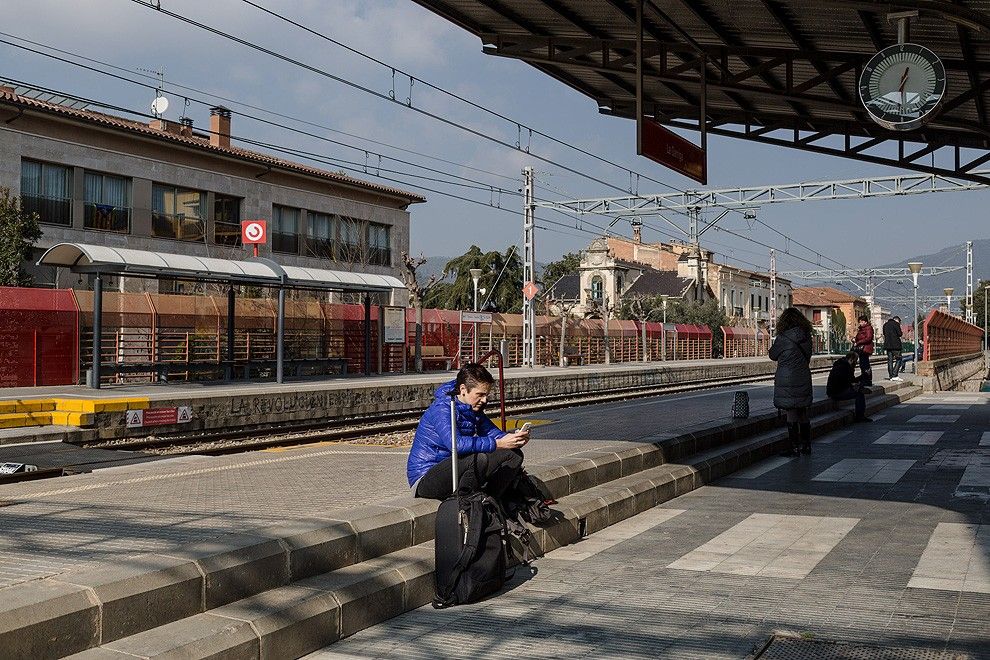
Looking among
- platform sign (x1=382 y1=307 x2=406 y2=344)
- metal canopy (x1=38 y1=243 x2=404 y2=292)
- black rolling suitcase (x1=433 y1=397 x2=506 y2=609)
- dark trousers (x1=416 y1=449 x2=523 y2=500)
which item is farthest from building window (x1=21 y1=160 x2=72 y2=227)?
black rolling suitcase (x1=433 y1=397 x2=506 y2=609)

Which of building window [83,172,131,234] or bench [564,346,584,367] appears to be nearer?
building window [83,172,131,234]

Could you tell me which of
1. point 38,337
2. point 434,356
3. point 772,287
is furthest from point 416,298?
point 772,287

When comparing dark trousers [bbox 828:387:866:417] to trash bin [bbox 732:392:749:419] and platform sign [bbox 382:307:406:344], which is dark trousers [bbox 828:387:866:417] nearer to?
trash bin [bbox 732:392:749:419]

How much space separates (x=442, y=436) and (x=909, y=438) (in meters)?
9.80

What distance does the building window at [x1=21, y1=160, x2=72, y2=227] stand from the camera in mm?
31672

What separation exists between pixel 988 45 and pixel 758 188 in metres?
25.9

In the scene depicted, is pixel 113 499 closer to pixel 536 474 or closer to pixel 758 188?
pixel 536 474

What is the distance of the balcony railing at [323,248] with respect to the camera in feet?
145

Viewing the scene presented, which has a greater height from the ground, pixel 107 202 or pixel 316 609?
pixel 107 202

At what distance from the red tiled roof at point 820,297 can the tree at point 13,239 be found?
113m

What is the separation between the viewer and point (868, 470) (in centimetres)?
1089

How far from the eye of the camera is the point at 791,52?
13.0m

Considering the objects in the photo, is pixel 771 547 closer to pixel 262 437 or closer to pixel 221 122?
pixel 262 437

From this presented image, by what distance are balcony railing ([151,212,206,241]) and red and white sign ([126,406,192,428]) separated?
67.7 ft
